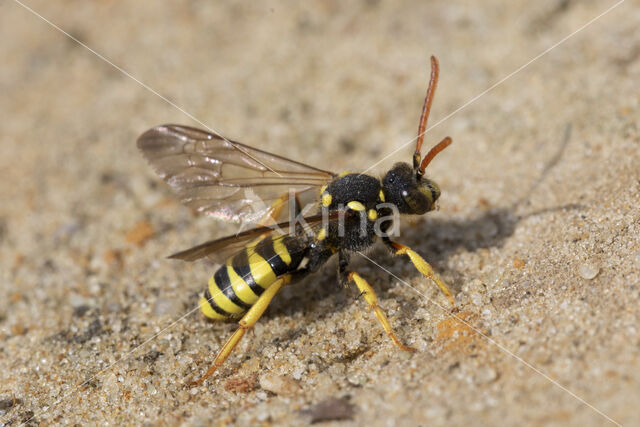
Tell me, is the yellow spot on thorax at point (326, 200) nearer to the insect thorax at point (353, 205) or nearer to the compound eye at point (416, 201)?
the insect thorax at point (353, 205)

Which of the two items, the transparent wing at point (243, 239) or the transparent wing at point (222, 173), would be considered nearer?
the transparent wing at point (243, 239)

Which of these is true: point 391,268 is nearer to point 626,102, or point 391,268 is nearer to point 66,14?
point 626,102

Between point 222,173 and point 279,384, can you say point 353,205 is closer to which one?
point 222,173

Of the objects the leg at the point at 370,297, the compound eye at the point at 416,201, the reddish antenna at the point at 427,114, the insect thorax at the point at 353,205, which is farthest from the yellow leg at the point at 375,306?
the reddish antenna at the point at 427,114

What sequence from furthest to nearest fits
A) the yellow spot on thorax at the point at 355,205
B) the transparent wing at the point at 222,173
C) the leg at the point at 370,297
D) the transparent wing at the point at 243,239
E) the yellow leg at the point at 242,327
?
1. the transparent wing at the point at 222,173
2. the yellow spot on thorax at the point at 355,205
3. the yellow leg at the point at 242,327
4. the leg at the point at 370,297
5. the transparent wing at the point at 243,239

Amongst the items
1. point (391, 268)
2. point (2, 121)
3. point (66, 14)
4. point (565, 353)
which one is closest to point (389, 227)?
point (391, 268)

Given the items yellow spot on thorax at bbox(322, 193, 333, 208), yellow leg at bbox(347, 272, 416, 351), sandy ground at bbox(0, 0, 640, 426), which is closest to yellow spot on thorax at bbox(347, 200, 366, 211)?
yellow spot on thorax at bbox(322, 193, 333, 208)

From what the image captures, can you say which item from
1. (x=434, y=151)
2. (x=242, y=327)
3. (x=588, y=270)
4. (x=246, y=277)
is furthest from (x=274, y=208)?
(x=588, y=270)
